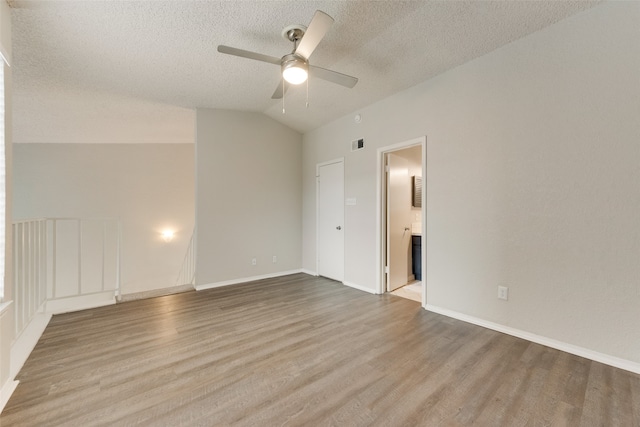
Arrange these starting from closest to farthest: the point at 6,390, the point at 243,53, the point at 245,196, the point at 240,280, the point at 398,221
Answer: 1. the point at 6,390
2. the point at 243,53
3. the point at 398,221
4. the point at 240,280
5. the point at 245,196

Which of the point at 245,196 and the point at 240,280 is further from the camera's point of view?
the point at 245,196

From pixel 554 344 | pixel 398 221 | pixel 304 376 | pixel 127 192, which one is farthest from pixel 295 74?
pixel 127 192

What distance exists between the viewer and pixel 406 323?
9.41 feet

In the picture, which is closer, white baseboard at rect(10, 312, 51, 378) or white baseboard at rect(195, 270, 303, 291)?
white baseboard at rect(10, 312, 51, 378)

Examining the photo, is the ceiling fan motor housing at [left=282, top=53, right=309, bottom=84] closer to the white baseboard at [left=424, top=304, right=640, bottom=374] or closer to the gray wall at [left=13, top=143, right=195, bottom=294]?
the white baseboard at [left=424, top=304, right=640, bottom=374]

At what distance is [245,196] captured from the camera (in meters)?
4.64

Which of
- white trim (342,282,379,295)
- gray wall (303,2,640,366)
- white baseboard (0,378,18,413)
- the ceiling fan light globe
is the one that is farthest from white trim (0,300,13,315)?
gray wall (303,2,640,366)

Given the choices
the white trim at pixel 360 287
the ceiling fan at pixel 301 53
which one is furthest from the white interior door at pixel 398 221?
the ceiling fan at pixel 301 53

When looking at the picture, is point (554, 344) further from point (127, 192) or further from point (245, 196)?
point (127, 192)

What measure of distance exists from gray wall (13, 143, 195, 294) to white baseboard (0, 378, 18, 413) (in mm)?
4249

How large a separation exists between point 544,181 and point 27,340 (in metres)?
4.86

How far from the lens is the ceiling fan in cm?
190

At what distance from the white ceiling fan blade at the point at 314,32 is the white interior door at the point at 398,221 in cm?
211

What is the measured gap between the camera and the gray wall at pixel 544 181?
204 centimetres
